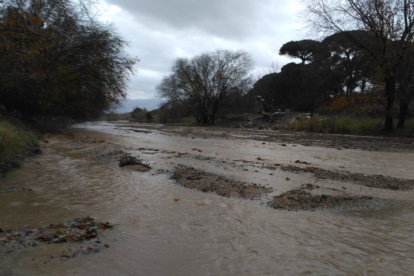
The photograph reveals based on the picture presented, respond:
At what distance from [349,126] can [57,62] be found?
797 inches

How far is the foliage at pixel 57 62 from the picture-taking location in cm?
757

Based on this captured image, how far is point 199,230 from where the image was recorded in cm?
420

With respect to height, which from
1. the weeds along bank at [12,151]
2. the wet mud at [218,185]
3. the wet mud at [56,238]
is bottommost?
the wet mud at [56,238]

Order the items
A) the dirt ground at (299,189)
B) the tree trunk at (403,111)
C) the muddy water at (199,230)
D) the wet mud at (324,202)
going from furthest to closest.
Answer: the tree trunk at (403,111), the dirt ground at (299,189), the wet mud at (324,202), the muddy water at (199,230)

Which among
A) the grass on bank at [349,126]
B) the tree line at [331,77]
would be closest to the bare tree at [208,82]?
the tree line at [331,77]

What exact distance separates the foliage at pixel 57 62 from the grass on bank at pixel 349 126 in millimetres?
15829

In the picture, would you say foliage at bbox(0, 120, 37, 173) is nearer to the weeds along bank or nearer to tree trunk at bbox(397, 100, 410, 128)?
the weeds along bank

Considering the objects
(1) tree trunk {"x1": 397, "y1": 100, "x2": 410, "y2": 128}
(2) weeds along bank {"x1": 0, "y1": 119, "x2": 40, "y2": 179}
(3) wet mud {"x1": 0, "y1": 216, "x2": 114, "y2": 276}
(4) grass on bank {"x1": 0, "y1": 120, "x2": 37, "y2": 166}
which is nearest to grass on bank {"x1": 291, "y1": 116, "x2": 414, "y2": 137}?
(1) tree trunk {"x1": 397, "y1": 100, "x2": 410, "y2": 128}

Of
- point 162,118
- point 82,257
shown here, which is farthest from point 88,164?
point 162,118

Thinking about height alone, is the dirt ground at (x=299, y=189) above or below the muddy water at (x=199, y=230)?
above

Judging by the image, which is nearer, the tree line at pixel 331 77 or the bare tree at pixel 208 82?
the tree line at pixel 331 77

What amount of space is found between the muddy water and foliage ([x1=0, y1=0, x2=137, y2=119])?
314 cm

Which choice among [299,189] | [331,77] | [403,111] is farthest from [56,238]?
[331,77]

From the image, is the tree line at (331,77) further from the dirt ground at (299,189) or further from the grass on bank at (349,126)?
the dirt ground at (299,189)
